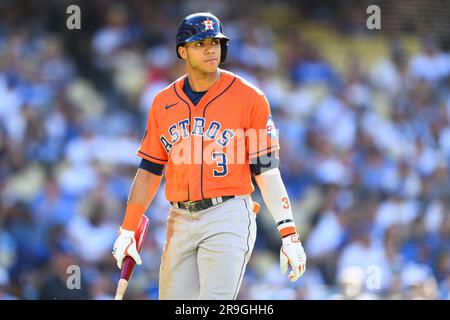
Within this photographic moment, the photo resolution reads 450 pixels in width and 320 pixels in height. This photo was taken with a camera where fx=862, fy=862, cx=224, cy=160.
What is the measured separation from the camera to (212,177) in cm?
453

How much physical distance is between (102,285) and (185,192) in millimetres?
3406

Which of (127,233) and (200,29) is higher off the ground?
(200,29)

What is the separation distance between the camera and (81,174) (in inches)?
327

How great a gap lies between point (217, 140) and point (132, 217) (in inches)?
26.3

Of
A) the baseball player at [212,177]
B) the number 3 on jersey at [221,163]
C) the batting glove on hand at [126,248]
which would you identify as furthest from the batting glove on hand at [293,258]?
the batting glove on hand at [126,248]

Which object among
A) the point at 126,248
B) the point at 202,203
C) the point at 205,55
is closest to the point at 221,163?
the point at 202,203

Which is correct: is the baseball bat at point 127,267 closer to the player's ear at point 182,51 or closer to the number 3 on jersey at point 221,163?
the number 3 on jersey at point 221,163

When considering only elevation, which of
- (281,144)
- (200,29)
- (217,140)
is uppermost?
(200,29)

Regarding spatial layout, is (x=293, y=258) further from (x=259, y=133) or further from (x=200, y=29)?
(x=200, y=29)

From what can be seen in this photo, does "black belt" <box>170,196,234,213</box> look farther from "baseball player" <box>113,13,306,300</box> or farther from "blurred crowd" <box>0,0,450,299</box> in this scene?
"blurred crowd" <box>0,0,450,299</box>

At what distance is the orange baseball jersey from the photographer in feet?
14.9

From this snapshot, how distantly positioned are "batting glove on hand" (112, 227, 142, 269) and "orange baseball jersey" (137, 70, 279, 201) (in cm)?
33

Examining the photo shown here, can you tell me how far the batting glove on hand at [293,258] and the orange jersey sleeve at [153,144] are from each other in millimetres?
862

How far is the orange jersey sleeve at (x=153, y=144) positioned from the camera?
479 cm
